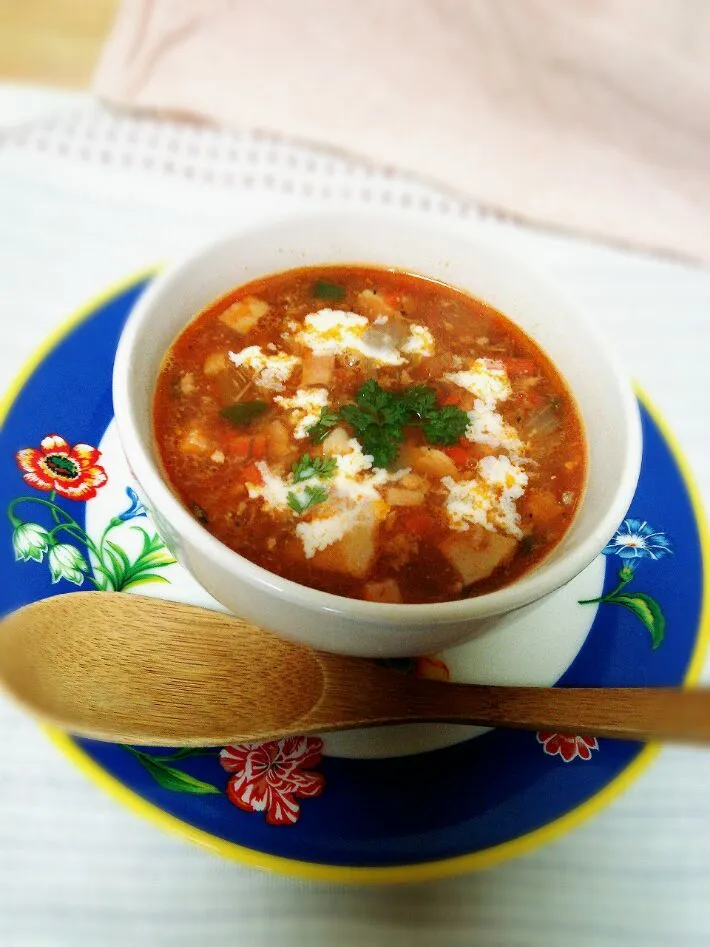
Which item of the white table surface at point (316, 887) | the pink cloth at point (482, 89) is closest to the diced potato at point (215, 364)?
A: the white table surface at point (316, 887)

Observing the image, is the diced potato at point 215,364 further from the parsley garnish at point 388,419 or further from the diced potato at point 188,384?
the parsley garnish at point 388,419

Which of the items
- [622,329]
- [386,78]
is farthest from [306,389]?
[386,78]

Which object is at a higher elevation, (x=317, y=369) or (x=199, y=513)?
(x=317, y=369)

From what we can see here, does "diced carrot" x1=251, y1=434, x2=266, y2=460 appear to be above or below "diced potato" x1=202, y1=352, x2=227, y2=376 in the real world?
below

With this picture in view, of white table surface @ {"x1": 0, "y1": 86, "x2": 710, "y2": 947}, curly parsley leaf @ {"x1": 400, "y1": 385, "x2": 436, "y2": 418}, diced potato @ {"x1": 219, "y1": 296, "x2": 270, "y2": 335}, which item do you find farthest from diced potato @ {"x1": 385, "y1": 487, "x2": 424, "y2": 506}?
white table surface @ {"x1": 0, "y1": 86, "x2": 710, "y2": 947}

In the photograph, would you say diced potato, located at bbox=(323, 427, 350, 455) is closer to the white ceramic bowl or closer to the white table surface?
the white ceramic bowl

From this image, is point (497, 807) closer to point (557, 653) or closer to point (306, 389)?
point (557, 653)

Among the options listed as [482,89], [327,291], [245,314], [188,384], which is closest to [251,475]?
[188,384]

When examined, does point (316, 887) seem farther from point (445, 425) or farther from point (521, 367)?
point (521, 367)

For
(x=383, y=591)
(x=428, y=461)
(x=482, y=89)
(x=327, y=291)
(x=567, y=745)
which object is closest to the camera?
(x=567, y=745)
